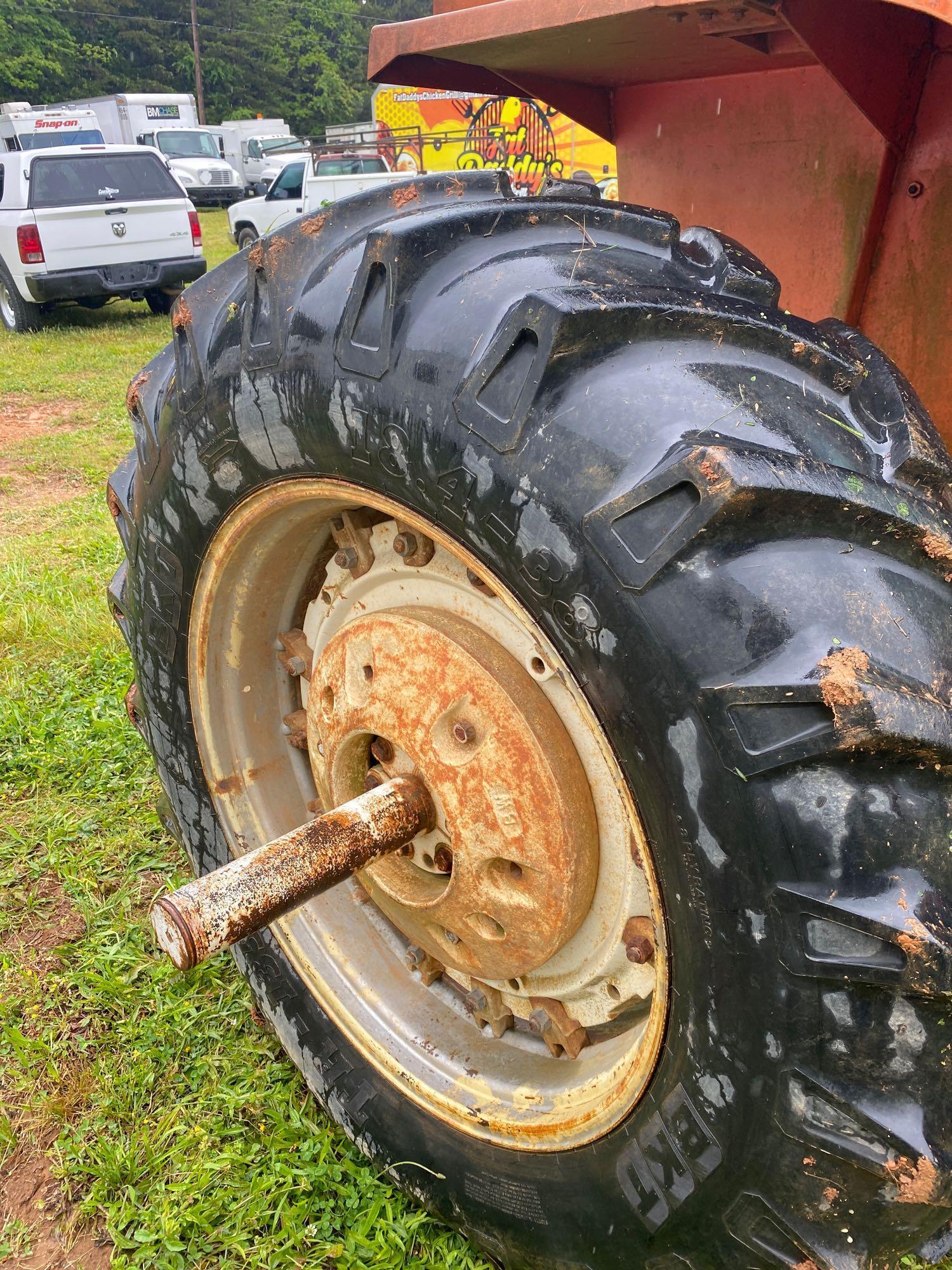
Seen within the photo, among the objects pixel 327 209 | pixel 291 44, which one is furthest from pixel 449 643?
pixel 291 44

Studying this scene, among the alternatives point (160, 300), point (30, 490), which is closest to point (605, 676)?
point (30, 490)

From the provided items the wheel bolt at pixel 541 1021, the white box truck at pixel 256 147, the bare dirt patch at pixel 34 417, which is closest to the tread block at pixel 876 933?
the wheel bolt at pixel 541 1021

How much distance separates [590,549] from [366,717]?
0.59 metres

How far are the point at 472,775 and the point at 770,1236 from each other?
0.62m

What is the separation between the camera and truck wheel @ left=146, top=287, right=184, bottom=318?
11.6 metres

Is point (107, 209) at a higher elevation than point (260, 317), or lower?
lower

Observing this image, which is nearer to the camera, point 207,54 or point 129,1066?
point 129,1066

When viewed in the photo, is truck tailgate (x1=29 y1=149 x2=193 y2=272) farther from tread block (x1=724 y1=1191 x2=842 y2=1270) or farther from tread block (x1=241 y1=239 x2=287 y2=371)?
tread block (x1=724 y1=1191 x2=842 y2=1270)

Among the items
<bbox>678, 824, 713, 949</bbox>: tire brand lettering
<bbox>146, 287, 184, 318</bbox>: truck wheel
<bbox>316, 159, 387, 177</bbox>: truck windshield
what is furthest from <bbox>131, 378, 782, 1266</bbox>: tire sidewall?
<bbox>316, 159, 387, 177</bbox>: truck windshield

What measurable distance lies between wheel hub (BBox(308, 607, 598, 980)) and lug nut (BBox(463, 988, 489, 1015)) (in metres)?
0.11

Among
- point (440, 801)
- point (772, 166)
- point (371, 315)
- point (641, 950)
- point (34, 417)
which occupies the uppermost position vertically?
point (772, 166)

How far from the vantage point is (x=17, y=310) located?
35.2ft

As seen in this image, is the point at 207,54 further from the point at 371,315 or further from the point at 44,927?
the point at 371,315

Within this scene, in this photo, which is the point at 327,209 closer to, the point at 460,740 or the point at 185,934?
the point at 460,740
